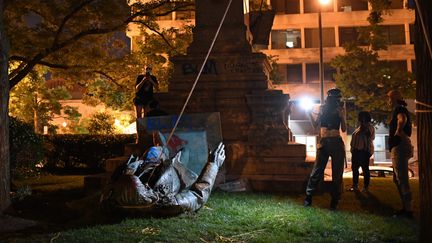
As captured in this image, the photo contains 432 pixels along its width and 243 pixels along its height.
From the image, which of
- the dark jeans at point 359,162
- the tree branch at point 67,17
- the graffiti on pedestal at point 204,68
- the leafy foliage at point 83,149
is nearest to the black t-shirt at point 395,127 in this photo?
the dark jeans at point 359,162

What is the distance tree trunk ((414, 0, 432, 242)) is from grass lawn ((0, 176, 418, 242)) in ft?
2.40

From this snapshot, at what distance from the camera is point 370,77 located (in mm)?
24688

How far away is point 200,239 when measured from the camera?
4.94m

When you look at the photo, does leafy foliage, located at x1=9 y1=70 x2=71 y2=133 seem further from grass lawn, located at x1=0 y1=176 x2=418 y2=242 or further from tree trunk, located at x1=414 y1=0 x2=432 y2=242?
Result: tree trunk, located at x1=414 y1=0 x2=432 y2=242

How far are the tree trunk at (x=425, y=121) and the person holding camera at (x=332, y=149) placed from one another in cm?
216

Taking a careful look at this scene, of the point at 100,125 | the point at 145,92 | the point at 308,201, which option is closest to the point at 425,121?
the point at 308,201

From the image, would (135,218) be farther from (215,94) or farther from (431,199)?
(215,94)

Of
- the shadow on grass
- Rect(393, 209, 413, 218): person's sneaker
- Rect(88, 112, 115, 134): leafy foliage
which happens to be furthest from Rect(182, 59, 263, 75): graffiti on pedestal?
Rect(88, 112, 115, 134): leafy foliage

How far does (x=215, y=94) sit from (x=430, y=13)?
5877mm

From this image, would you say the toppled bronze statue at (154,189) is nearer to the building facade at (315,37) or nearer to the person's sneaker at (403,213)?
the person's sneaker at (403,213)

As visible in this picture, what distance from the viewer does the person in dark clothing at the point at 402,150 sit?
20.7ft

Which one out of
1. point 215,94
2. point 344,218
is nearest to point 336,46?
point 215,94

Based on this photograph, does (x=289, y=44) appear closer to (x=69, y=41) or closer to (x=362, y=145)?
(x=69, y=41)

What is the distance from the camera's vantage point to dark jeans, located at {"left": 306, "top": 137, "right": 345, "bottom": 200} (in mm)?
6703
